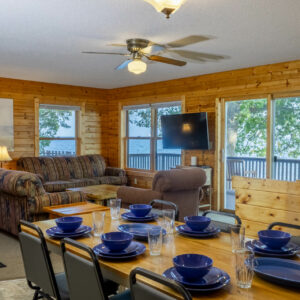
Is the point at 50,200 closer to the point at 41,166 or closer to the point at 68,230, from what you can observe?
Answer: the point at 68,230

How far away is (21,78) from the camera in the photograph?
7.30m

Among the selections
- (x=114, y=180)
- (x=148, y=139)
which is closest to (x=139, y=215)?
(x=114, y=180)

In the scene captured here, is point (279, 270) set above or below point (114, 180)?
above

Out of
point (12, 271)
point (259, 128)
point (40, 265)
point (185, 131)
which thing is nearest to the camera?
point (40, 265)

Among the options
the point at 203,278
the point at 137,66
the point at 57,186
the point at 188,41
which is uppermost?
the point at 188,41

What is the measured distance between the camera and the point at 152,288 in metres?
1.32

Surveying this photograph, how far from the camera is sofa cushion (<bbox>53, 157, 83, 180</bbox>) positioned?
7.39m

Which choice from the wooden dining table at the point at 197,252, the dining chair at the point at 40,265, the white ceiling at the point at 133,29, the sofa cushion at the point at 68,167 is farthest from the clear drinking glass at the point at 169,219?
the sofa cushion at the point at 68,167

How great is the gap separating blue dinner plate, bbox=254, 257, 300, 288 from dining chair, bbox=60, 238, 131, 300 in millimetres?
661

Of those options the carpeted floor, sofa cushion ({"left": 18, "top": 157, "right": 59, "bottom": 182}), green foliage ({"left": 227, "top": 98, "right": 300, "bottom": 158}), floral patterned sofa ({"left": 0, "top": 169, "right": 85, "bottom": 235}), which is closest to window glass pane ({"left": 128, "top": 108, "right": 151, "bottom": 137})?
sofa cushion ({"left": 18, "top": 157, "right": 59, "bottom": 182})

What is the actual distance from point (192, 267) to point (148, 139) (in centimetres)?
674

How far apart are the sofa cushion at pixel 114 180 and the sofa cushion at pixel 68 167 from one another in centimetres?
56

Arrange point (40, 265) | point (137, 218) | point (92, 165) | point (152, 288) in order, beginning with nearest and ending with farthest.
Answer: 1. point (152, 288)
2. point (40, 265)
3. point (137, 218)
4. point (92, 165)

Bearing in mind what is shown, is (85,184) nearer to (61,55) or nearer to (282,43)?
(61,55)
